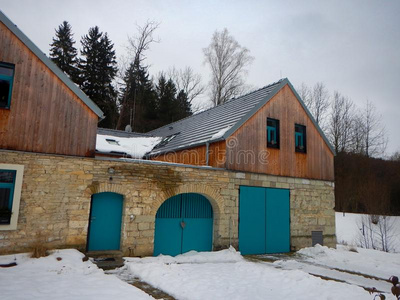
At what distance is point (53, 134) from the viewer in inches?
353

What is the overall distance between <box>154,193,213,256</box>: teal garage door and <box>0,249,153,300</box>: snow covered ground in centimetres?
292

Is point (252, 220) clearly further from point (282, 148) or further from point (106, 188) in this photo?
point (106, 188)

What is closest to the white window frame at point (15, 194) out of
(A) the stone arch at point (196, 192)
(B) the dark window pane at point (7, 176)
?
→ (B) the dark window pane at point (7, 176)

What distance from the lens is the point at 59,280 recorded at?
20.9ft

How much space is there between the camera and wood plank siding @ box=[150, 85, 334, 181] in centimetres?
1195

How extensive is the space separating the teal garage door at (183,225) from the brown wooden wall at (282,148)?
1.93 metres

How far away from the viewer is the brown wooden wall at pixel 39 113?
8531 millimetres

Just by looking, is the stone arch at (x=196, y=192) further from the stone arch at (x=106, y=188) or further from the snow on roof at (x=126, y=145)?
the snow on roof at (x=126, y=145)

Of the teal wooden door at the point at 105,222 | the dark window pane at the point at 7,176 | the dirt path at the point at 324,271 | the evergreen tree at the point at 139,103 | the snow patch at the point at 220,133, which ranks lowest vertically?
the dirt path at the point at 324,271

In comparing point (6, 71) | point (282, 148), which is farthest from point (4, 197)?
point (282, 148)

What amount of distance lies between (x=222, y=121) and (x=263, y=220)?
176 inches

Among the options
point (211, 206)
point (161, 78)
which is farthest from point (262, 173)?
point (161, 78)

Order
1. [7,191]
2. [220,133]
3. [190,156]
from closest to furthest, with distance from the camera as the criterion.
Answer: [7,191], [220,133], [190,156]

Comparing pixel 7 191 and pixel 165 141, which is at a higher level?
pixel 165 141
